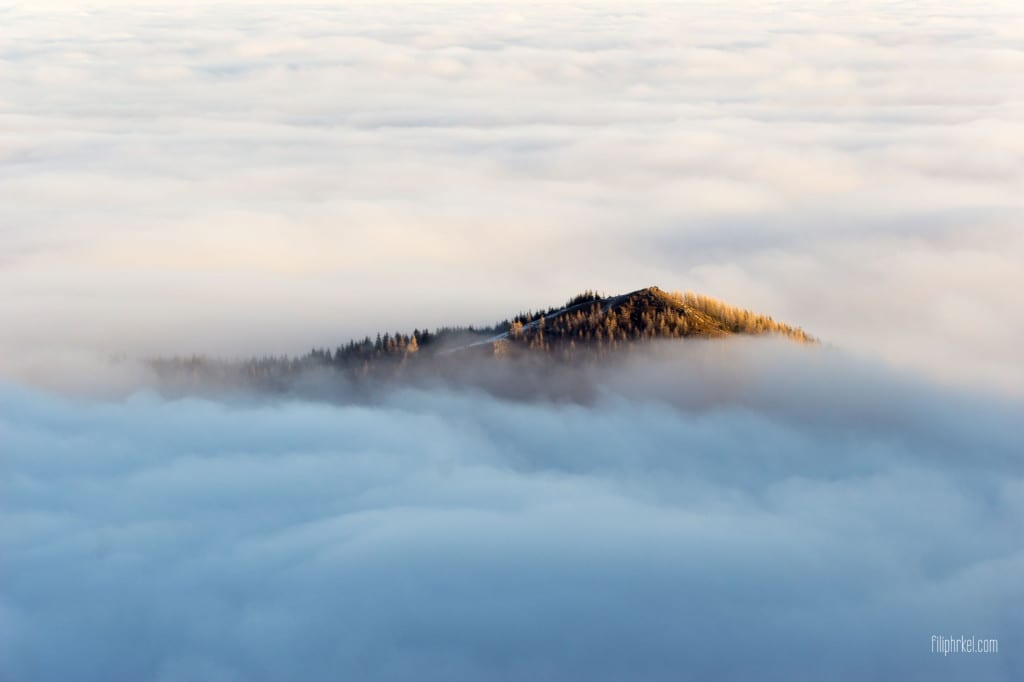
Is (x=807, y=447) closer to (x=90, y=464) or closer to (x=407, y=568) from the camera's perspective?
(x=407, y=568)

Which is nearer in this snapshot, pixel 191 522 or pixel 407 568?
pixel 407 568

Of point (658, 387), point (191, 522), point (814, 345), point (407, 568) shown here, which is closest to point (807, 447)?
point (814, 345)

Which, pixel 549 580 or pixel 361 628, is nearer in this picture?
pixel 361 628

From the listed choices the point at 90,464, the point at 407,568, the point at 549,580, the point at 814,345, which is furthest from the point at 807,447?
the point at 90,464

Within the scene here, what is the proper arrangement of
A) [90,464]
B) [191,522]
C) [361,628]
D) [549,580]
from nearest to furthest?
[361,628] < [549,580] < [191,522] < [90,464]

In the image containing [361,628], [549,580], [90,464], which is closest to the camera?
[361,628]

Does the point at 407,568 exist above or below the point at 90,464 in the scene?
below

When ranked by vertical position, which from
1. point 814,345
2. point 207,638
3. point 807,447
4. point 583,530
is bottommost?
point 207,638

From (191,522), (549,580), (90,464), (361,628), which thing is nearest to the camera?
(361,628)

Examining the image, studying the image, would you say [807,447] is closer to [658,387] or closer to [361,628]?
[658,387]
